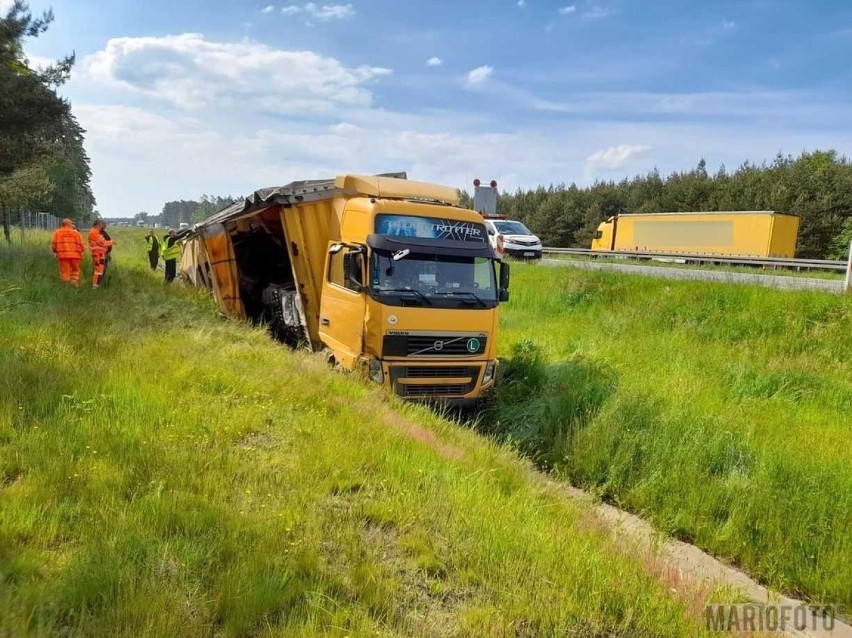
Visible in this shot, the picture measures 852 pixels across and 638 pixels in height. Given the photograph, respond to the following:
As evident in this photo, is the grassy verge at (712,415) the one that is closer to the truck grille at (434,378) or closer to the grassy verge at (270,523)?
the truck grille at (434,378)

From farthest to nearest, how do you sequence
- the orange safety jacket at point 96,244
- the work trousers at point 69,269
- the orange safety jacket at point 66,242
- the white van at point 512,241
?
the white van at point 512,241 → the orange safety jacket at point 96,244 → the work trousers at point 69,269 → the orange safety jacket at point 66,242

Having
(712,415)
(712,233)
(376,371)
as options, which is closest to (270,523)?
(376,371)

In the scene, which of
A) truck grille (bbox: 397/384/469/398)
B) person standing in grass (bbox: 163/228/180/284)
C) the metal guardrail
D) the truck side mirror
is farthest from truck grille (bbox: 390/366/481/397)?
the metal guardrail

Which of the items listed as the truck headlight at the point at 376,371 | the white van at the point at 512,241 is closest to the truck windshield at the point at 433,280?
the truck headlight at the point at 376,371

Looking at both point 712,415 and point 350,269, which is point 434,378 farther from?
point 712,415

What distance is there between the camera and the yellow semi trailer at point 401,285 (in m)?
6.53

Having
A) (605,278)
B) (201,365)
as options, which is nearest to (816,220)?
(605,278)

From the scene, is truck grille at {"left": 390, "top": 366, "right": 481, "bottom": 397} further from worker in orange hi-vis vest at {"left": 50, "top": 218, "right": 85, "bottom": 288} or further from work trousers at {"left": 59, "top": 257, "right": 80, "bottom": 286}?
work trousers at {"left": 59, "top": 257, "right": 80, "bottom": 286}

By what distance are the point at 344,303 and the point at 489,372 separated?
2.17 meters

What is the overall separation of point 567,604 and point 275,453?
2489 millimetres

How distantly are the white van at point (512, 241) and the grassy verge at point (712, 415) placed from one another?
789 centimetres

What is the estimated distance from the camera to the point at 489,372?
7176 mm

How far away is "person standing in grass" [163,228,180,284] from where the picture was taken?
1641 cm

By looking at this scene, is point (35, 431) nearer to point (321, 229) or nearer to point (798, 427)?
point (321, 229)
